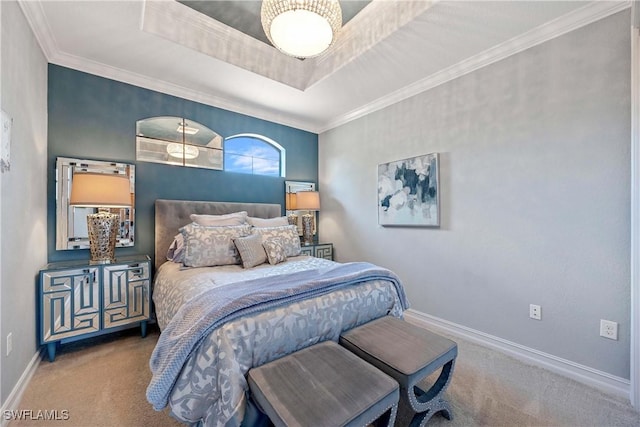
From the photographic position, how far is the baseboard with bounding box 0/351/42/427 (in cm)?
150

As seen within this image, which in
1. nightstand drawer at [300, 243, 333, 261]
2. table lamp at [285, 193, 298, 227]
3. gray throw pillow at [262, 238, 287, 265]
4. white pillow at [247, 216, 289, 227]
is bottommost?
nightstand drawer at [300, 243, 333, 261]

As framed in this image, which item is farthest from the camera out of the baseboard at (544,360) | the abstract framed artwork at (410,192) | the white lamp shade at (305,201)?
the white lamp shade at (305,201)

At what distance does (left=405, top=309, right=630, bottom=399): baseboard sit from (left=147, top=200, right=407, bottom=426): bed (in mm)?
993

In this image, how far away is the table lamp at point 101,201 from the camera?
2.21 meters

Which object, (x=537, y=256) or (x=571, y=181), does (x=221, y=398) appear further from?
(x=571, y=181)

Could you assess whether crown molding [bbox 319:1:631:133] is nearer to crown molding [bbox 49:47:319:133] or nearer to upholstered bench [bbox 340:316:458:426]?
crown molding [bbox 49:47:319:133]

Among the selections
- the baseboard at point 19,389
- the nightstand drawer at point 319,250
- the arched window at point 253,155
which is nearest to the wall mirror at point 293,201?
the arched window at point 253,155

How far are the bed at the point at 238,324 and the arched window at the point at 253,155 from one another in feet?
6.14

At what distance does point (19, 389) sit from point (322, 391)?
81.9 inches

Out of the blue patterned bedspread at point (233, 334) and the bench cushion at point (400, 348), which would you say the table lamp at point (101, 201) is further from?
the bench cushion at point (400, 348)

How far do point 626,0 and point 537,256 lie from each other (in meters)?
1.83

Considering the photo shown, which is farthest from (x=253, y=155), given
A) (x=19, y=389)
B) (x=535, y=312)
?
(x=535, y=312)

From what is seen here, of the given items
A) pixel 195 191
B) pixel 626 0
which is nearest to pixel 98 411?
pixel 195 191

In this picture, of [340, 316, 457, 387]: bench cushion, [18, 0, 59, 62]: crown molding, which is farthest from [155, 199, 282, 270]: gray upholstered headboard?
[340, 316, 457, 387]: bench cushion
